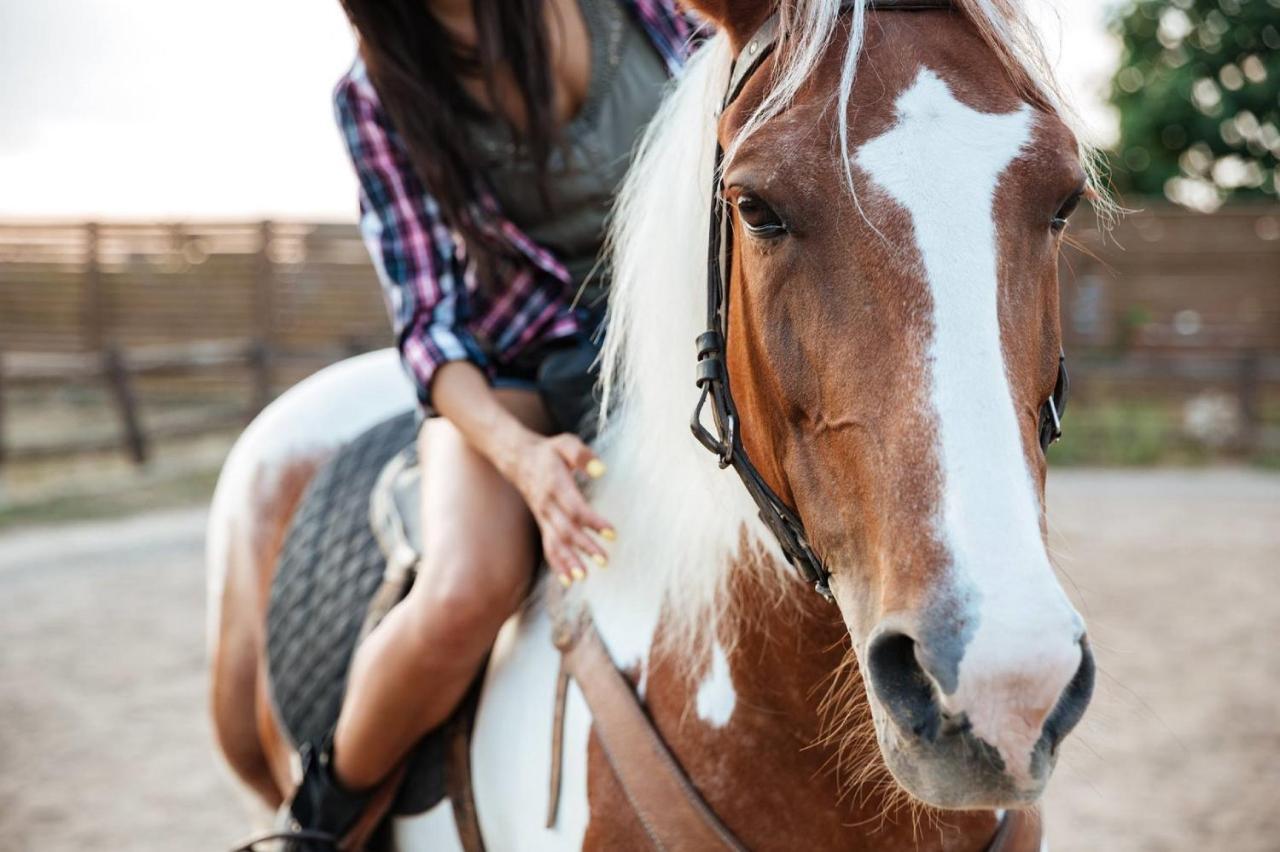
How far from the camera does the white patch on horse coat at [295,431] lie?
291 cm

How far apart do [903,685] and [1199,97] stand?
17.4 m

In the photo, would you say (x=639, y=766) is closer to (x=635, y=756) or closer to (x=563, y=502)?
(x=635, y=756)

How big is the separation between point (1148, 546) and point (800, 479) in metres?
6.93

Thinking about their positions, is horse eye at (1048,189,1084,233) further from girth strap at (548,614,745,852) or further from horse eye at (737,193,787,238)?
girth strap at (548,614,745,852)

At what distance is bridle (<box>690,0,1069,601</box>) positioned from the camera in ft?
4.02

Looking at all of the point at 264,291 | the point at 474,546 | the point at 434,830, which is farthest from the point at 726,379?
the point at 264,291

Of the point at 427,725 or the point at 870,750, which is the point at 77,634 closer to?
the point at 427,725

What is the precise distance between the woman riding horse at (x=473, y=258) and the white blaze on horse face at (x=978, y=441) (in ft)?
2.52

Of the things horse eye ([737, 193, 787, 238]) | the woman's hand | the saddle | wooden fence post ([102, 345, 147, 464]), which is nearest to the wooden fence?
wooden fence post ([102, 345, 147, 464])

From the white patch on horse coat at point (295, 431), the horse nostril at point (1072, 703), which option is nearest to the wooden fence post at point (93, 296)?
the white patch on horse coat at point (295, 431)

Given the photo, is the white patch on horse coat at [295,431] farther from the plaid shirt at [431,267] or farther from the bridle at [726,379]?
the bridle at [726,379]

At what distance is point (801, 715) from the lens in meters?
1.41

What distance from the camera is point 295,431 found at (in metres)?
2.96

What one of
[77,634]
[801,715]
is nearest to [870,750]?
[801,715]
